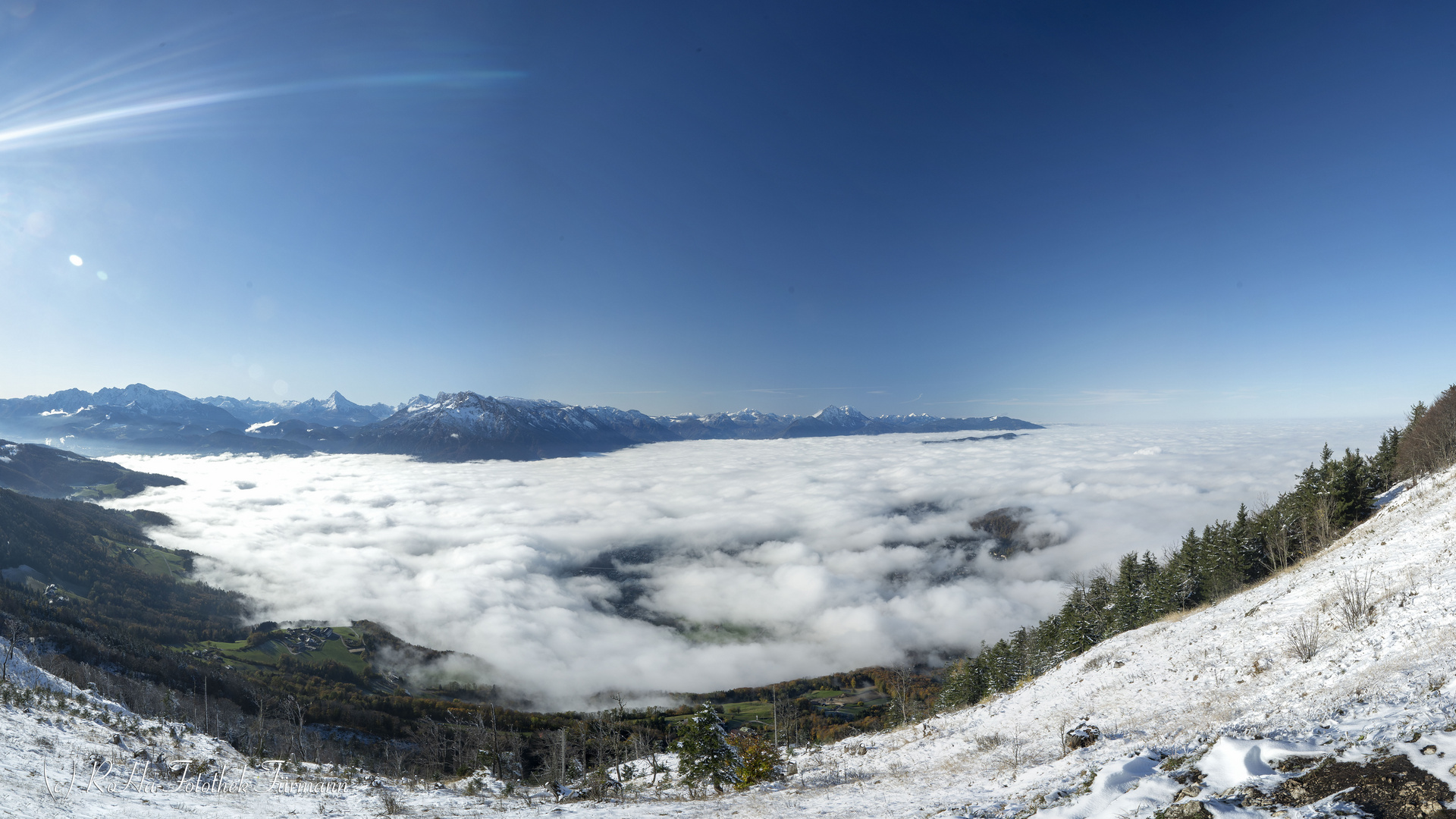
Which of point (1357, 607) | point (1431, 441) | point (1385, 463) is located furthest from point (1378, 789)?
point (1385, 463)

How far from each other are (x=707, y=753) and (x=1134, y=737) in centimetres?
2142

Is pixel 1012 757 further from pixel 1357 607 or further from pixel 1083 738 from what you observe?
pixel 1357 607

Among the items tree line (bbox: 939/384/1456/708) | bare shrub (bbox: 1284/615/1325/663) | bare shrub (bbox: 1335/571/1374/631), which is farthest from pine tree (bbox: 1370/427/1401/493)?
bare shrub (bbox: 1284/615/1325/663)

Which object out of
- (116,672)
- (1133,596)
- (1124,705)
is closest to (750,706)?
(1133,596)

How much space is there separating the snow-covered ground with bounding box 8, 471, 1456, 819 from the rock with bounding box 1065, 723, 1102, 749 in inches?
14.2

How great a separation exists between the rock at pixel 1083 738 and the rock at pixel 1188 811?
42.4 ft

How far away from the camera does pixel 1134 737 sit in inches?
681

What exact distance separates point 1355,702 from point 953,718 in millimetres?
24934

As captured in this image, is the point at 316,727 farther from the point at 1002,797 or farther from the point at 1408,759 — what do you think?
the point at 1408,759

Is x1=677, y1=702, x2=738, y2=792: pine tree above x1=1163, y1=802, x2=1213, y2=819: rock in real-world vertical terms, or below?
below

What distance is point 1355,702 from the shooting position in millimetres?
11586

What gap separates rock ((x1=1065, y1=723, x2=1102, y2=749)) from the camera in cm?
1786

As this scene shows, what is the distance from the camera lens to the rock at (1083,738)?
17859mm

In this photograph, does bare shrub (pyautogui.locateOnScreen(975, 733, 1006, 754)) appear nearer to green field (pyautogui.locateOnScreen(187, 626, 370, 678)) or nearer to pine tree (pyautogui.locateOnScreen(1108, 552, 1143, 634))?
pine tree (pyautogui.locateOnScreen(1108, 552, 1143, 634))
